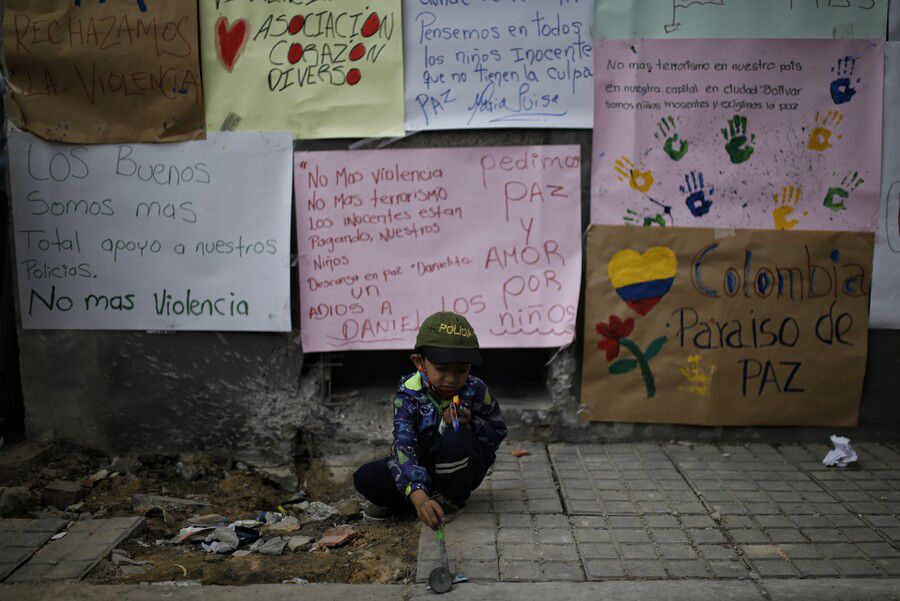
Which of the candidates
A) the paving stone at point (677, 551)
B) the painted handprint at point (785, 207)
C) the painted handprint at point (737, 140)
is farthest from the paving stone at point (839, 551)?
A: the painted handprint at point (737, 140)

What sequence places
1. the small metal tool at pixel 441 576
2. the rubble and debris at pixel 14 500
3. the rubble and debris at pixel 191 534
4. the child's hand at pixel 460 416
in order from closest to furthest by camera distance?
the small metal tool at pixel 441 576, the child's hand at pixel 460 416, the rubble and debris at pixel 191 534, the rubble and debris at pixel 14 500

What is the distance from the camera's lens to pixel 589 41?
4469 mm

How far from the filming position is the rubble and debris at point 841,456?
4.42 metres

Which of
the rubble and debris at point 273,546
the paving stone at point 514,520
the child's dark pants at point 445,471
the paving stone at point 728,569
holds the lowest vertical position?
the rubble and debris at point 273,546

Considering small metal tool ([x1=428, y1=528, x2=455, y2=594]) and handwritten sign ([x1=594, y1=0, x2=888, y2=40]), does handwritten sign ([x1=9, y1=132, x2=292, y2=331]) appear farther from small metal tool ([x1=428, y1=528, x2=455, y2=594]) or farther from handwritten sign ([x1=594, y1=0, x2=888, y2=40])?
handwritten sign ([x1=594, y1=0, x2=888, y2=40])

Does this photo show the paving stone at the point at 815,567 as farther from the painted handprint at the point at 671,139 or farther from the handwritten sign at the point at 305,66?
the handwritten sign at the point at 305,66

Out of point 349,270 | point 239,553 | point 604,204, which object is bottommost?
point 239,553

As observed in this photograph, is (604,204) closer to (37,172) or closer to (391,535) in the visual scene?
(391,535)

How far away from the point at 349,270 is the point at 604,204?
1585mm

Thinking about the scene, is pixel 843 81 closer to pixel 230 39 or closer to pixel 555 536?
pixel 555 536

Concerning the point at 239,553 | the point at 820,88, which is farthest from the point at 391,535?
the point at 820,88

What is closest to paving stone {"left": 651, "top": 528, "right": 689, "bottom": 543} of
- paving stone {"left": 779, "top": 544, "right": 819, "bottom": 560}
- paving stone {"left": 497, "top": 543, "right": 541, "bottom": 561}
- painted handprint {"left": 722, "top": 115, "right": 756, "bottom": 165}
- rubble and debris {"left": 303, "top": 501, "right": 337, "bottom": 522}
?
paving stone {"left": 779, "top": 544, "right": 819, "bottom": 560}

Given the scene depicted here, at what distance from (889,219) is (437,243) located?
2740 mm

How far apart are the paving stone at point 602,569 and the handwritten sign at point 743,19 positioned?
2.92 metres
